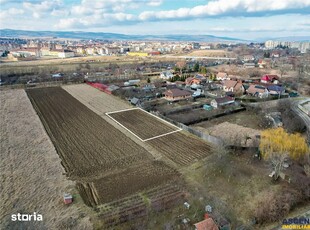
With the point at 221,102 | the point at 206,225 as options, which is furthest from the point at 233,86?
the point at 206,225

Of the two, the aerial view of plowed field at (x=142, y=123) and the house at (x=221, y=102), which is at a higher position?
the house at (x=221, y=102)

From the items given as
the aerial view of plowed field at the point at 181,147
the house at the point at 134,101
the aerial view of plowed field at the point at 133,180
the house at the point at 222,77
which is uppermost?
the house at the point at 222,77

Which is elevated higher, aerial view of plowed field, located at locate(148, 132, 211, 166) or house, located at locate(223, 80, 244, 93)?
house, located at locate(223, 80, 244, 93)

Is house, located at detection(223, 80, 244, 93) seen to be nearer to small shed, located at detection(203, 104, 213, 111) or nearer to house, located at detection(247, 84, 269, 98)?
house, located at detection(247, 84, 269, 98)

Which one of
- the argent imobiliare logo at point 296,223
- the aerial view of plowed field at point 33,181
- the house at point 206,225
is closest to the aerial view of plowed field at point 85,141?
the aerial view of plowed field at point 33,181

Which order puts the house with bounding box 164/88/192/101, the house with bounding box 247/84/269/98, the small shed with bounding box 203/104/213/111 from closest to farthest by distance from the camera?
the small shed with bounding box 203/104/213/111, the house with bounding box 164/88/192/101, the house with bounding box 247/84/269/98

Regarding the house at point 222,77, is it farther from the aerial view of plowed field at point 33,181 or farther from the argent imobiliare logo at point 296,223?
the argent imobiliare logo at point 296,223

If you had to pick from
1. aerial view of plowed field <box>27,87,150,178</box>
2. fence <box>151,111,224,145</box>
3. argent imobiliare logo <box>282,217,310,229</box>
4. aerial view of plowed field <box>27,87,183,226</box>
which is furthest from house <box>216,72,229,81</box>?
argent imobiliare logo <box>282,217,310,229</box>
